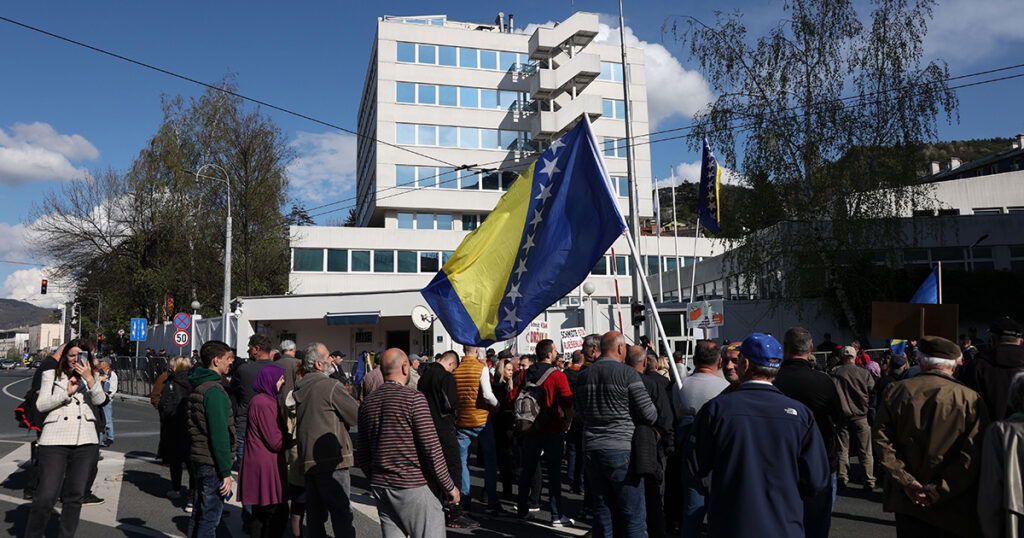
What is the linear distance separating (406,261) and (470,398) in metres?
36.3

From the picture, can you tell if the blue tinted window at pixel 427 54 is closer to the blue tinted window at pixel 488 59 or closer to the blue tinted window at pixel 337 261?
the blue tinted window at pixel 488 59

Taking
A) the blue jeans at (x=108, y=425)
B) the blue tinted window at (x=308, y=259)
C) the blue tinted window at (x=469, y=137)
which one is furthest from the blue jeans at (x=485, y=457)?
the blue tinted window at (x=469, y=137)

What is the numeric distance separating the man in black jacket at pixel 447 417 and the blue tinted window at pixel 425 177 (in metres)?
38.6

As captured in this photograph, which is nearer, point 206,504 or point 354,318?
point 206,504

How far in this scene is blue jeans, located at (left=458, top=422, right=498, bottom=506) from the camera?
852 centimetres

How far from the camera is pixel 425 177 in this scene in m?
46.2

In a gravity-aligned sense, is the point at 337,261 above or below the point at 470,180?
below

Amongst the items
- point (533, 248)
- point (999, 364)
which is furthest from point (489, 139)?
point (999, 364)

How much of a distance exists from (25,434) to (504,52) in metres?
39.9

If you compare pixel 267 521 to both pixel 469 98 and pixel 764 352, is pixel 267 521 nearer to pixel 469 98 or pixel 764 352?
pixel 764 352

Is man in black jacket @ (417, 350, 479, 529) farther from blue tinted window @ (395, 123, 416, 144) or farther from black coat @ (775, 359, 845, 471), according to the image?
blue tinted window @ (395, 123, 416, 144)

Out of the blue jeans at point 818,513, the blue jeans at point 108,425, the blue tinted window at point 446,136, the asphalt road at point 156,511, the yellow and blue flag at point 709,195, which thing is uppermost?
the blue tinted window at point 446,136

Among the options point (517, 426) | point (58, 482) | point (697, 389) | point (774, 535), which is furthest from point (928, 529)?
point (58, 482)

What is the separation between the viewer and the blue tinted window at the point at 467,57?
160 ft
